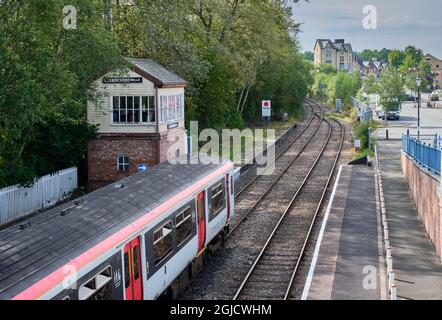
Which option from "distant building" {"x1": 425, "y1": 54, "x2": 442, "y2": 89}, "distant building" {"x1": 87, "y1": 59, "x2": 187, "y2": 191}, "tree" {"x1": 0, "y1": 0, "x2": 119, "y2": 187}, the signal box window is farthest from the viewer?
"distant building" {"x1": 425, "y1": 54, "x2": 442, "y2": 89}

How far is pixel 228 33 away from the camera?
1891 inches

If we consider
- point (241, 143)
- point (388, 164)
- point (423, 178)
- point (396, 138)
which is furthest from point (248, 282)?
point (396, 138)

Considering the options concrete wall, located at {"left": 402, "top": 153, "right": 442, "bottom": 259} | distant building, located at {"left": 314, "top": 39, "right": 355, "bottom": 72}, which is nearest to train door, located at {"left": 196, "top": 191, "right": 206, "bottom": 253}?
concrete wall, located at {"left": 402, "top": 153, "right": 442, "bottom": 259}

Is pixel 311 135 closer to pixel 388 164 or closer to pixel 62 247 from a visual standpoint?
pixel 388 164

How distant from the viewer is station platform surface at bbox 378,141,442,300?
14.6 metres

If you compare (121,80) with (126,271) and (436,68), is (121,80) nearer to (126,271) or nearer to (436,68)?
(126,271)

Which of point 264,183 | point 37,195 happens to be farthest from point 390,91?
point 37,195

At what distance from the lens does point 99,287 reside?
9930 millimetres

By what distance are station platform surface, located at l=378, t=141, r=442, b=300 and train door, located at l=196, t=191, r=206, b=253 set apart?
4.70 m

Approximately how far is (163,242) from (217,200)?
4.96 m

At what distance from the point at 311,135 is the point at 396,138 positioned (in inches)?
363

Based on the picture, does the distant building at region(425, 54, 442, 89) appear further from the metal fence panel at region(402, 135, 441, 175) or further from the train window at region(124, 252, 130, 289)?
the train window at region(124, 252, 130, 289)

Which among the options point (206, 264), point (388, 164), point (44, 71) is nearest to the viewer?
point (206, 264)

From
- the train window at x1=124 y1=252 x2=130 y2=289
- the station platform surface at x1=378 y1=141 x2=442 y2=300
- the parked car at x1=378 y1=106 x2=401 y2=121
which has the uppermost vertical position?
the parked car at x1=378 y1=106 x2=401 y2=121
